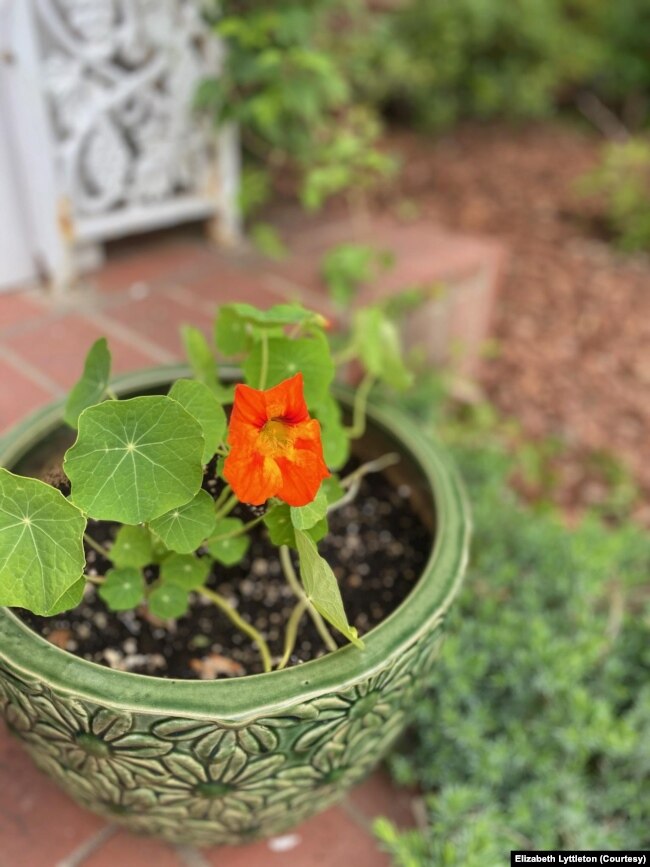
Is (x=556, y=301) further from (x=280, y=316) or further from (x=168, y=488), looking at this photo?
(x=168, y=488)

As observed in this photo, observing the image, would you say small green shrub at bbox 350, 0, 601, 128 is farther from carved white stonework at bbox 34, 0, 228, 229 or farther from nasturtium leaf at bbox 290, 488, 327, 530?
nasturtium leaf at bbox 290, 488, 327, 530

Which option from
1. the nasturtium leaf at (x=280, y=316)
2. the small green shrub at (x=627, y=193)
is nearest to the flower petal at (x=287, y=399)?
the nasturtium leaf at (x=280, y=316)

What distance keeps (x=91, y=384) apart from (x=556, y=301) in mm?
2598

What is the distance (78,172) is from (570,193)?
3.02 meters

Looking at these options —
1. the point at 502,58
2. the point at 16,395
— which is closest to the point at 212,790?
the point at 16,395

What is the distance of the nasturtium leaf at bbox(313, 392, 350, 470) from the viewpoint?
103 centimetres

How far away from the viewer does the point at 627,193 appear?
3496 mm

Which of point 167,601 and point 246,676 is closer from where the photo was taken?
point 246,676

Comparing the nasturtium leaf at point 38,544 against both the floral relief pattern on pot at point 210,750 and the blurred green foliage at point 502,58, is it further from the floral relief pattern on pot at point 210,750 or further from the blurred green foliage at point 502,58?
the blurred green foliage at point 502,58

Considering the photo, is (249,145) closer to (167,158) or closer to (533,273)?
(167,158)

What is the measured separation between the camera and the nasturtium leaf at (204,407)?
829mm

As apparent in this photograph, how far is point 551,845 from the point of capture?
43.9 inches

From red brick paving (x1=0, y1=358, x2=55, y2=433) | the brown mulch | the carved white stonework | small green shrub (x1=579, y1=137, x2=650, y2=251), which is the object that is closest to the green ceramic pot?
red brick paving (x1=0, y1=358, x2=55, y2=433)

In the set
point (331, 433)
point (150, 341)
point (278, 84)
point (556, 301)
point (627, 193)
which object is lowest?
point (556, 301)
